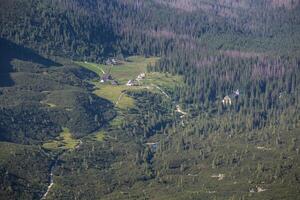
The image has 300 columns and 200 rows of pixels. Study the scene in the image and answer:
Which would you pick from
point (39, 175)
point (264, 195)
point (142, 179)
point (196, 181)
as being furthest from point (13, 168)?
point (264, 195)

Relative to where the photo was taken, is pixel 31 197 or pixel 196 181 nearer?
pixel 31 197

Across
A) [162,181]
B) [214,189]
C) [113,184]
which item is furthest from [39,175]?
[214,189]

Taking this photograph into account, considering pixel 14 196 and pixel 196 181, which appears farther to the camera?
pixel 196 181

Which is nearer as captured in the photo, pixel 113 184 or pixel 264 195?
pixel 264 195

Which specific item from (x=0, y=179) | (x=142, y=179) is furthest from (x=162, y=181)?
(x=0, y=179)

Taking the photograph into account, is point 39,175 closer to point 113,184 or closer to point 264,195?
point 113,184

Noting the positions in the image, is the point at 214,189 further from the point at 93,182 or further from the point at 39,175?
the point at 39,175

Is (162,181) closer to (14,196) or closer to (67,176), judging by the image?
(67,176)
